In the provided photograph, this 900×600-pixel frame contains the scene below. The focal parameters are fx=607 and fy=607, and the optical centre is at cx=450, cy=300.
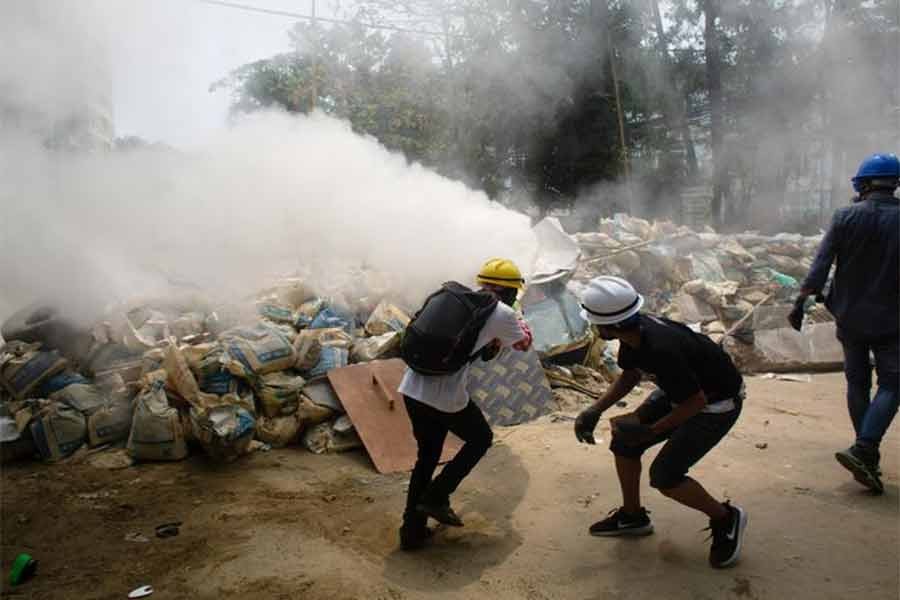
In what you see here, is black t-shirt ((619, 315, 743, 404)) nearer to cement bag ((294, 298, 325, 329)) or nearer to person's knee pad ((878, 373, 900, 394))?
person's knee pad ((878, 373, 900, 394))

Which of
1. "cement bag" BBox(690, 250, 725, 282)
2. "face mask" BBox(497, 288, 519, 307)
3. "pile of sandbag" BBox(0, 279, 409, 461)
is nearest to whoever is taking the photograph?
"face mask" BBox(497, 288, 519, 307)

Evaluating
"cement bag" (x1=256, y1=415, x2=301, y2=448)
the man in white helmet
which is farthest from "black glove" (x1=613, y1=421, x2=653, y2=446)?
"cement bag" (x1=256, y1=415, x2=301, y2=448)

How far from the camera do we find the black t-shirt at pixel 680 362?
2.22m

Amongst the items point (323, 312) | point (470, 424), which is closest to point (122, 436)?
point (323, 312)

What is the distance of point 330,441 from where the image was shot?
13.2 ft

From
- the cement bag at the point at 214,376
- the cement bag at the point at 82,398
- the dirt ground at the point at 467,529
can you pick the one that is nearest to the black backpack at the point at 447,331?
the dirt ground at the point at 467,529

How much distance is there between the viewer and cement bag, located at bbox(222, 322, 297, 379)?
162 inches

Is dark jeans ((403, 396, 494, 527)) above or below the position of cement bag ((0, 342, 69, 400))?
below

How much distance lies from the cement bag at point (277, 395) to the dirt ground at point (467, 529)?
0.35 metres

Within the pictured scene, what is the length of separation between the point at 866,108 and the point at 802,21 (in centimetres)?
237

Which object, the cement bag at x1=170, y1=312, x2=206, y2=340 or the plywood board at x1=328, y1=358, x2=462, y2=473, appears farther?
the cement bag at x1=170, y1=312, x2=206, y2=340

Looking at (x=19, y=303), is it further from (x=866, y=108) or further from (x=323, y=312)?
(x=866, y=108)

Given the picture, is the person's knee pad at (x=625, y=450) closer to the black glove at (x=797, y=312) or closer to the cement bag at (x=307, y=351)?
Answer: the black glove at (x=797, y=312)

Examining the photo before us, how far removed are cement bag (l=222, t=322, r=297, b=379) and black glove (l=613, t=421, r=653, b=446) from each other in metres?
2.54
